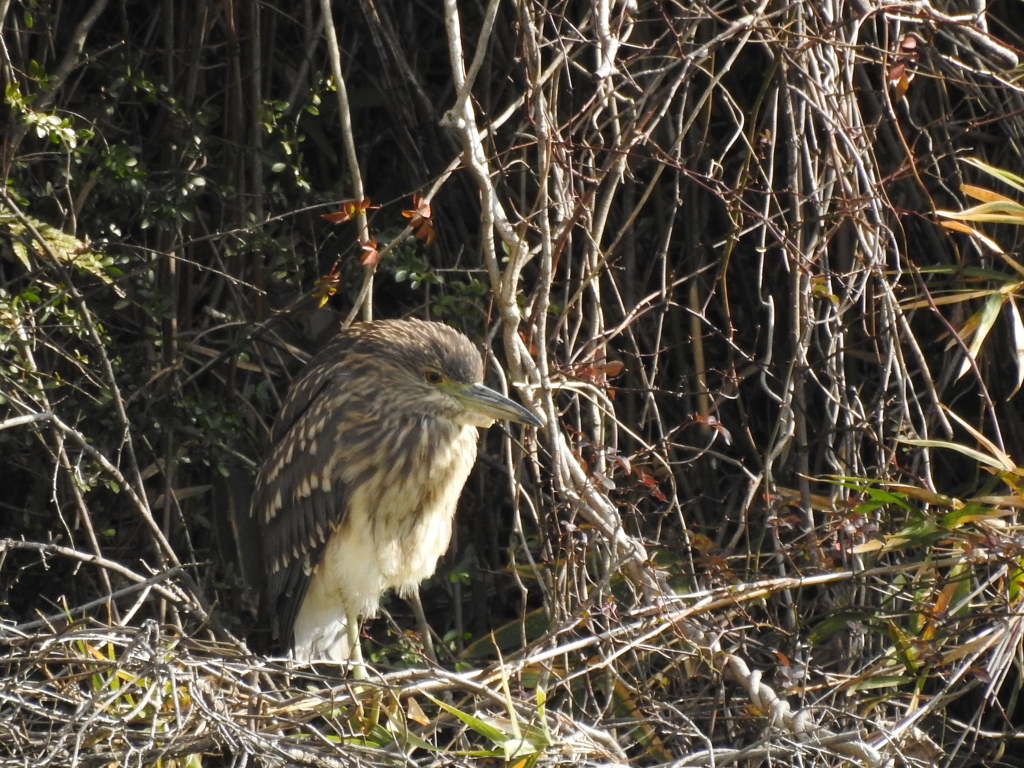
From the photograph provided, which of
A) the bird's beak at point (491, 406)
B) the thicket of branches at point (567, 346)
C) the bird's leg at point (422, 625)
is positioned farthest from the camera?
the bird's leg at point (422, 625)

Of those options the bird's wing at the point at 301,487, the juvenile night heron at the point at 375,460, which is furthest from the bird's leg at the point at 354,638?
the bird's wing at the point at 301,487

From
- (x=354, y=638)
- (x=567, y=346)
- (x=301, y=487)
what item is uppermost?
(x=567, y=346)

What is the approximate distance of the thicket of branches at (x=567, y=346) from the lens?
2824mm

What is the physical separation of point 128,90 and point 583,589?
1930 millimetres

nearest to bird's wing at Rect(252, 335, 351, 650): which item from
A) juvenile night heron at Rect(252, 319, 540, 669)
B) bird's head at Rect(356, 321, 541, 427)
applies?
juvenile night heron at Rect(252, 319, 540, 669)

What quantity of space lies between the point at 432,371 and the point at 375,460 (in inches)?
10.7

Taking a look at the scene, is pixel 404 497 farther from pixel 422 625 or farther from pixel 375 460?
pixel 422 625

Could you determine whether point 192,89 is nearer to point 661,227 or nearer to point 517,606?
point 661,227

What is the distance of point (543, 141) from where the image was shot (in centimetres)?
275

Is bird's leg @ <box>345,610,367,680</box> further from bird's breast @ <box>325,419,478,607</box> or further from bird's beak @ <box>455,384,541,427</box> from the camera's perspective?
bird's beak @ <box>455,384,541,427</box>

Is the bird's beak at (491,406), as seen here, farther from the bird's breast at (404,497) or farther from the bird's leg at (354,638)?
the bird's leg at (354,638)

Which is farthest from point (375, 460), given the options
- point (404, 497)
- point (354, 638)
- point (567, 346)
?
point (567, 346)

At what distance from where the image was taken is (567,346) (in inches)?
124

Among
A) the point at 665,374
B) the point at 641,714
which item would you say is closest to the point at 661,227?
the point at 665,374
